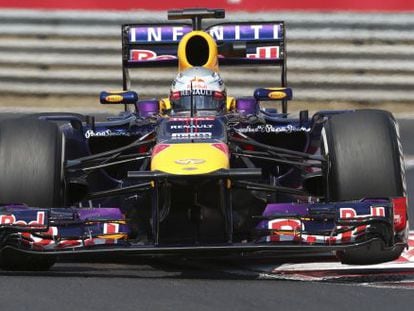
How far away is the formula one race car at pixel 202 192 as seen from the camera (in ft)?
27.0

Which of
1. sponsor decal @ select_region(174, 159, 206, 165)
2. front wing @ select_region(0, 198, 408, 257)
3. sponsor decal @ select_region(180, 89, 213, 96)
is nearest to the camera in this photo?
front wing @ select_region(0, 198, 408, 257)

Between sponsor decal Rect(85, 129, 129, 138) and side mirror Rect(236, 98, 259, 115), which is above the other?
side mirror Rect(236, 98, 259, 115)

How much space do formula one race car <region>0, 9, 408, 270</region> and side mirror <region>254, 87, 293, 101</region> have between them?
0.40m

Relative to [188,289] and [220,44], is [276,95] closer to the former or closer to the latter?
[220,44]

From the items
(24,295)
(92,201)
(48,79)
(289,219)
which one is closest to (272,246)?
(289,219)

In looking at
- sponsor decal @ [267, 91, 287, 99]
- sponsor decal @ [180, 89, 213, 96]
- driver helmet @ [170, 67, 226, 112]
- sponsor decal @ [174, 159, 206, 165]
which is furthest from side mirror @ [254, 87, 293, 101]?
sponsor decal @ [174, 159, 206, 165]

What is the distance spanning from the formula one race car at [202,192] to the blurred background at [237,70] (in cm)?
605

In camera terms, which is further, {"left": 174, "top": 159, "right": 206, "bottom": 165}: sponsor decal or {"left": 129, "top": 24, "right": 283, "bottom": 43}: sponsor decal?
{"left": 129, "top": 24, "right": 283, "bottom": 43}: sponsor decal

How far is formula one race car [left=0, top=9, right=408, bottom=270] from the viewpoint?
8.23 m

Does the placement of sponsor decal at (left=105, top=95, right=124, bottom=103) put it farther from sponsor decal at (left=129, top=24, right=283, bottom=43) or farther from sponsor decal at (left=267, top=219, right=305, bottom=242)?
sponsor decal at (left=267, top=219, right=305, bottom=242)

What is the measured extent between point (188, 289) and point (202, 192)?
0.84 m

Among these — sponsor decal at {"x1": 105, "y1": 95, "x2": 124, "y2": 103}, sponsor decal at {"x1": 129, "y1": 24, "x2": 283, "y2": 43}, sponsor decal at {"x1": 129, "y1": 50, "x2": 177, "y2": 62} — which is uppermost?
sponsor decal at {"x1": 129, "y1": 24, "x2": 283, "y2": 43}

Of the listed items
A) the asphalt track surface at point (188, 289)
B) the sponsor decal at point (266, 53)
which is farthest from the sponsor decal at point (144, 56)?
the asphalt track surface at point (188, 289)

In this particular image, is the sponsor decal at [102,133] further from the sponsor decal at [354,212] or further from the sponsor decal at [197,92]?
the sponsor decal at [354,212]
